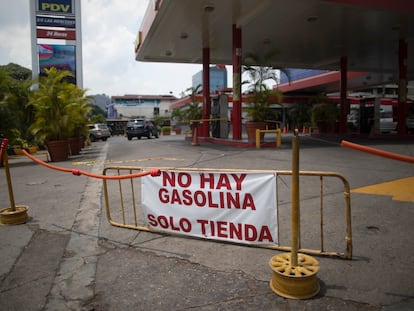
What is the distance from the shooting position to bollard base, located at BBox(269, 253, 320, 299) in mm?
2820

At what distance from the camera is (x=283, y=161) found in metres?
9.84

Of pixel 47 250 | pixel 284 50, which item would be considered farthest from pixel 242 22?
pixel 47 250

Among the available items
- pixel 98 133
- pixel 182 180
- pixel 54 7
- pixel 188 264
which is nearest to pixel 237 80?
pixel 182 180

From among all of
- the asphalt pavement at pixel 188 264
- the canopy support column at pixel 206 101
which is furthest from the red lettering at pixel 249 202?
the canopy support column at pixel 206 101

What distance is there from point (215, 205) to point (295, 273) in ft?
4.31

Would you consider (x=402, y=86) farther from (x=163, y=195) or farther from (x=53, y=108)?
(x=163, y=195)

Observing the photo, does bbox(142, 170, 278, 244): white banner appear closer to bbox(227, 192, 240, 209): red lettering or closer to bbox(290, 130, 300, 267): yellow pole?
bbox(227, 192, 240, 209): red lettering

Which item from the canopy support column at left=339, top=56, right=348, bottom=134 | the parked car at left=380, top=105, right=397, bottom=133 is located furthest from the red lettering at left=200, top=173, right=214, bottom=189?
the parked car at left=380, top=105, right=397, bottom=133

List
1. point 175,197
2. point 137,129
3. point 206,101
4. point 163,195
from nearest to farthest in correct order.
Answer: point 175,197
point 163,195
point 206,101
point 137,129

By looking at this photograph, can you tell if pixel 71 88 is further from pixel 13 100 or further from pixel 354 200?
pixel 354 200

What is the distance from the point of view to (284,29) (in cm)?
1692

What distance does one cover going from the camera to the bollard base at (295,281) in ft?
9.25

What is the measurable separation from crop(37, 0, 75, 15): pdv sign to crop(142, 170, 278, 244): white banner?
2535 cm

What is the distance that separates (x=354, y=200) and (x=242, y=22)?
37.7 feet
